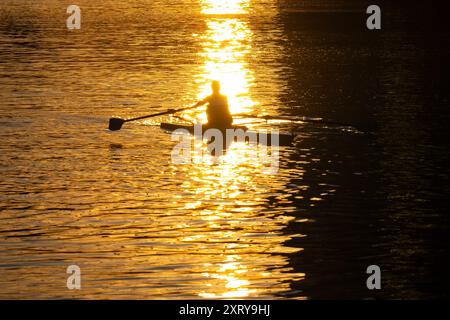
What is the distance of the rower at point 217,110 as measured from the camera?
1469 inches

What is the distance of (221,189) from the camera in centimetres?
3105

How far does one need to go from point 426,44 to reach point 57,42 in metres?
30.3

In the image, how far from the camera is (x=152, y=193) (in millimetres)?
30391

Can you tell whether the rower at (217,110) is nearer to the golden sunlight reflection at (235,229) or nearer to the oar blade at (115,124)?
the golden sunlight reflection at (235,229)

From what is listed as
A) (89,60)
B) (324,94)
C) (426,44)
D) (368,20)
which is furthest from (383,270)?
(368,20)

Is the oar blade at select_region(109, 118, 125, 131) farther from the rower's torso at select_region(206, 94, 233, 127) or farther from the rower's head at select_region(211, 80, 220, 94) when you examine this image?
the rower's head at select_region(211, 80, 220, 94)

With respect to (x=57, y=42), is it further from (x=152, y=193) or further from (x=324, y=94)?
(x=152, y=193)

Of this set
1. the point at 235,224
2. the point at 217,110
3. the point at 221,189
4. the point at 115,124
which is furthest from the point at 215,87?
the point at 235,224

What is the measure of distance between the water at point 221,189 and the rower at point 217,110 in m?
1.24

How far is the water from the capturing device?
2267 centimetres

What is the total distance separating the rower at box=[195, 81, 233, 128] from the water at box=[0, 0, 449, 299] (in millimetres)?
1239

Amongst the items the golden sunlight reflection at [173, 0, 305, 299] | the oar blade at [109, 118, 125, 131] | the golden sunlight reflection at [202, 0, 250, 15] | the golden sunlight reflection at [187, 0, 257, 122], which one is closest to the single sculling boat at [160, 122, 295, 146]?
the golden sunlight reflection at [173, 0, 305, 299]

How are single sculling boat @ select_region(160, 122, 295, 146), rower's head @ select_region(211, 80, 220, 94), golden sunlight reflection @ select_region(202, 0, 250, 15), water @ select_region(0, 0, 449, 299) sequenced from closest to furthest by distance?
1. water @ select_region(0, 0, 449, 299)
2. single sculling boat @ select_region(160, 122, 295, 146)
3. rower's head @ select_region(211, 80, 220, 94)
4. golden sunlight reflection @ select_region(202, 0, 250, 15)

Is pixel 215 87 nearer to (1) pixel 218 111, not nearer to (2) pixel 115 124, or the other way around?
(1) pixel 218 111
